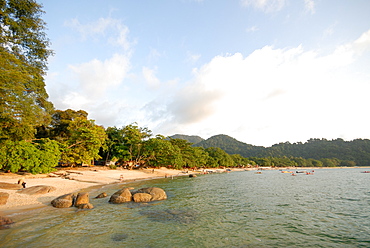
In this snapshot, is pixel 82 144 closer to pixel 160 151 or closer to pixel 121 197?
pixel 160 151

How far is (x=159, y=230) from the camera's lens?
10.2 metres

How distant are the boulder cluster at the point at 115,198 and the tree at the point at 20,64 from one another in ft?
30.4

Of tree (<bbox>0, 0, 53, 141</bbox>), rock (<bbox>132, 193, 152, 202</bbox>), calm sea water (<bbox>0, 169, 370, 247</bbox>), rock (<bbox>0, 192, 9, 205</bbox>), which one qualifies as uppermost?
tree (<bbox>0, 0, 53, 141</bbox>)

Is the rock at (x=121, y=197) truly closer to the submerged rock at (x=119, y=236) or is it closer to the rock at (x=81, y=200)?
the rock at (x=81, y=200)

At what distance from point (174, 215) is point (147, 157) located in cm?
4956

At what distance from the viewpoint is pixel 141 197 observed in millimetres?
17797

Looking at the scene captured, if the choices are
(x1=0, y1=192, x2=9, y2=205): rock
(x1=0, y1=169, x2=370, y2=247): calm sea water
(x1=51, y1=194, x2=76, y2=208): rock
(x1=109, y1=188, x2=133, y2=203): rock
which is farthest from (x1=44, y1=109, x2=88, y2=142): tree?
(x1=0, y1=169, x2=370, y2=247): calm sea water

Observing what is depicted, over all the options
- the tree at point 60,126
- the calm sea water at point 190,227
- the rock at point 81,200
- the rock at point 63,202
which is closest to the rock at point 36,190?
the rock at point 63,202

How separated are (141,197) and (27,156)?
2010 cm

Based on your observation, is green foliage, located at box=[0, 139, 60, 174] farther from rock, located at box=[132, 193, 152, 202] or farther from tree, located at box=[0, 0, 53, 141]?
rock, located at box=[132, 193, 152, 202]

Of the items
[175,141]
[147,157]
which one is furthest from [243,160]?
[147,157]

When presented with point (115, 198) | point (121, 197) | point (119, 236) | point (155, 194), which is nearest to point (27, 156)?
point (115, 198)

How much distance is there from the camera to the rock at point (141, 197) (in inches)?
693

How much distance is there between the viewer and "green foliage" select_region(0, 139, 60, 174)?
78.6 ft
